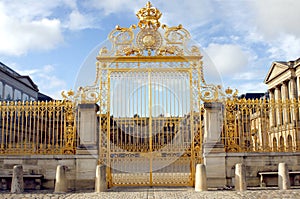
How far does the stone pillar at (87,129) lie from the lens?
39.6ft

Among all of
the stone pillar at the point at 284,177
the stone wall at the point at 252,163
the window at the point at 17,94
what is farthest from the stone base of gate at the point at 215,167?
the window at the point at 17,94

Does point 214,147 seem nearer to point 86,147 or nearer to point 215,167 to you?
point 215,167

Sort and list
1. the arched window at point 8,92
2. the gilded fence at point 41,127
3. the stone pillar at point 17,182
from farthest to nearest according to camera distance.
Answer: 1. the arched window at point 8,92
2. the gilded fence at point 41,127
3. the stone pillar at point 17,182

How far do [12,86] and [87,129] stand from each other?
24.6 metres

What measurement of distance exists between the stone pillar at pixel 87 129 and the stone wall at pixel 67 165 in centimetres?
27

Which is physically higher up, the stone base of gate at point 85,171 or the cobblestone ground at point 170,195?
the stone base of gate at point 85,171

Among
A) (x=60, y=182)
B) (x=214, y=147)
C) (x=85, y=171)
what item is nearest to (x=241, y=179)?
(x=214, y=147)

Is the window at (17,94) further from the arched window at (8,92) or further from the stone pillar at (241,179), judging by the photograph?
the stone pillar at (241,179)

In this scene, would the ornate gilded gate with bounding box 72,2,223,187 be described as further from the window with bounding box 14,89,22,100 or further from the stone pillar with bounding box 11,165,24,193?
the window with bounding box 14,89,22,100

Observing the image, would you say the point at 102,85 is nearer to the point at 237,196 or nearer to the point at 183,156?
the point at 183,156

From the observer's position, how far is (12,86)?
34.2 metres

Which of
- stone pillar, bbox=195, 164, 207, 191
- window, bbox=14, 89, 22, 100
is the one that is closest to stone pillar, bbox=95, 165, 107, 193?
stone pillar, bbox=195, 164, 207, 191

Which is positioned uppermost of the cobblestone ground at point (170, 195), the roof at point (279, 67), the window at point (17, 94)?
the roof at point (279, 67)

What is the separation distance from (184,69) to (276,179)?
4.81m
